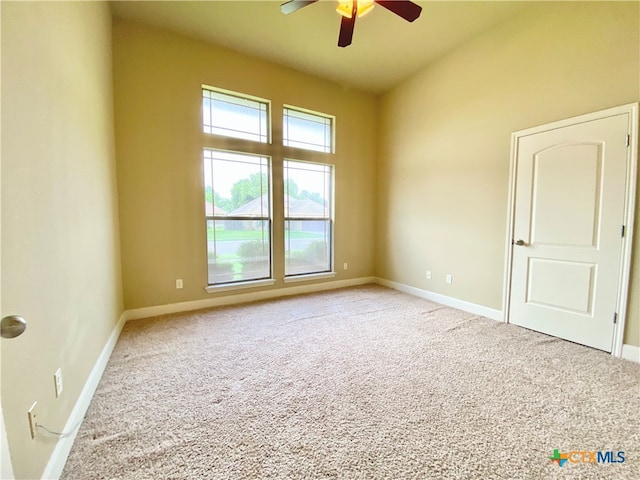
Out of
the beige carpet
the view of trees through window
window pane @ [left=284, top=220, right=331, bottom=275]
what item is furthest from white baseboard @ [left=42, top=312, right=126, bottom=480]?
window pane @ [left=284, top=220, right=331, bottom=275]

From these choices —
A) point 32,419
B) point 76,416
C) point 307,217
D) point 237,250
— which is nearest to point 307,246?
point 307,217

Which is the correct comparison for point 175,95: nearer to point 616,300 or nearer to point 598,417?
point 598,417

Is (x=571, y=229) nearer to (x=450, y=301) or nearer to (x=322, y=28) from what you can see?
(x=450, y=301)

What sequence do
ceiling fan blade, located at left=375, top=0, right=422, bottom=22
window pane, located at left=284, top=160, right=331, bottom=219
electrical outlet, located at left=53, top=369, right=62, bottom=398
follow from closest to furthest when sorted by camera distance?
electrical outlet, located at left=53, top=369, right=62, bottom=398, ceiling fan blade, located at left=375, top=0, right=422, bottom=22, window pane, located at left=284, top=160, right=331, bottom=219

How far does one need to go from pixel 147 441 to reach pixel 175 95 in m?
3.32

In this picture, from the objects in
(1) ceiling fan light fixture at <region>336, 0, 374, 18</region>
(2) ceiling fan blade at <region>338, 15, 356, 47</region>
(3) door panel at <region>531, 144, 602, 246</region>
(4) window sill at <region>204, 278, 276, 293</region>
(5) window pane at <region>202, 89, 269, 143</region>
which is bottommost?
(4) window sill at <region>204, 278, 276, 293</region>

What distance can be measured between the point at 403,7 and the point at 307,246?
2980 mm

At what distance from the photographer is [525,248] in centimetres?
280

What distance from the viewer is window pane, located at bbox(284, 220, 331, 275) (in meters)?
3.99

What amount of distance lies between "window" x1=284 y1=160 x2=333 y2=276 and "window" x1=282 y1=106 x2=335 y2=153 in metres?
0.29

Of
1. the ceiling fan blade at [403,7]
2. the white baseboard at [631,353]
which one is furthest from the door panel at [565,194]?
the ceiling fan blade at [403,7]

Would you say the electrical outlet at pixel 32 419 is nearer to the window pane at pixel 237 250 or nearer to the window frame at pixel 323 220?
the window pane at pixel 237 250

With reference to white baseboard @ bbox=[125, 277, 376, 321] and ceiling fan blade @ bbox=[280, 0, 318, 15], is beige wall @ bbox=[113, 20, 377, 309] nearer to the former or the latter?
white baseboard @ bbox=[125, 277, 376, 321]

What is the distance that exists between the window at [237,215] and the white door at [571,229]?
3.05 metres
